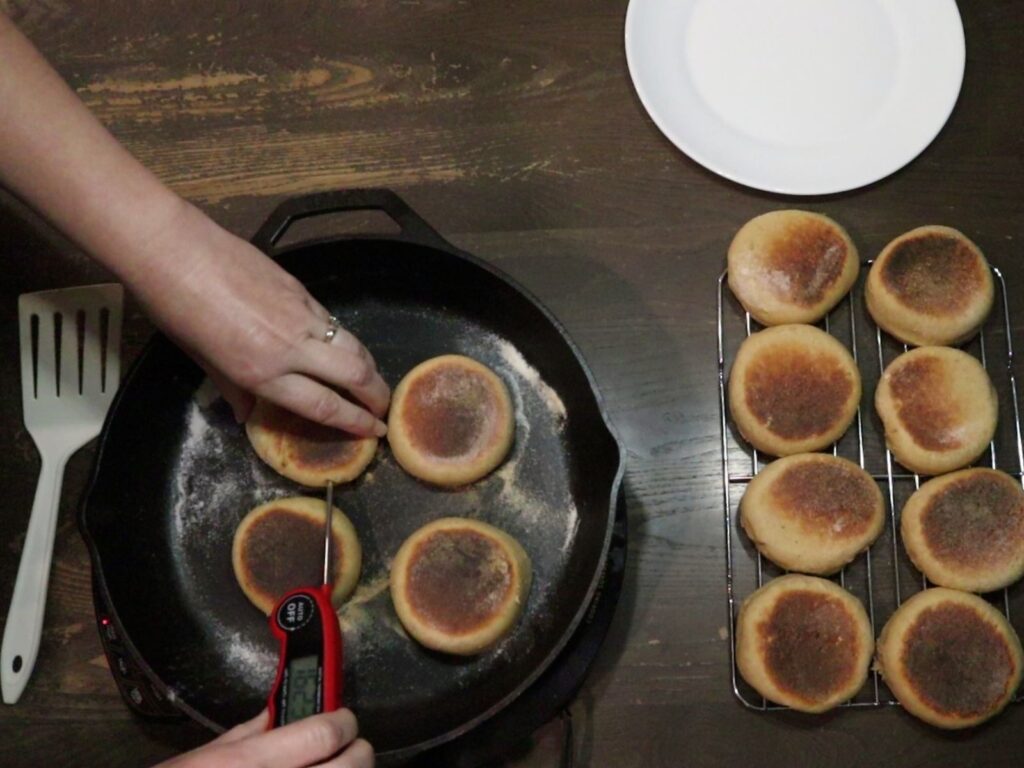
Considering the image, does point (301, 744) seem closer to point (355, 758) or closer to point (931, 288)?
point (355, 758)

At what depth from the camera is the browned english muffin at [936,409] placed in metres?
1.15

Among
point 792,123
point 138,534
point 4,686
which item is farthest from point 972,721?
point 4,686

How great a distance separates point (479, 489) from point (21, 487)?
0.69 metres

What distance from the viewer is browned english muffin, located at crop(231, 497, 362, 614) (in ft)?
3.63

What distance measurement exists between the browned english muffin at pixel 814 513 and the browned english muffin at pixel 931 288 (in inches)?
9.3

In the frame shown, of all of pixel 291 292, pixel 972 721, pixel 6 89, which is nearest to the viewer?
pixel 6 89

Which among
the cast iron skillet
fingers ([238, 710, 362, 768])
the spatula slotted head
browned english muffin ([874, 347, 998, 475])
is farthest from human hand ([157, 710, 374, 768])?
browned english muffin ([874, 347, 998, 475])

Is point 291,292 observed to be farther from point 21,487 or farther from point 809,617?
point 809,617

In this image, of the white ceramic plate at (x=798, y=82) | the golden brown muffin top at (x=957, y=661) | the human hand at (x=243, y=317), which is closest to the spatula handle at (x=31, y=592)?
the human hand at (x=243, y=317)

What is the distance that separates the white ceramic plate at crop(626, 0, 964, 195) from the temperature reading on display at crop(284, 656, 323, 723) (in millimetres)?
921

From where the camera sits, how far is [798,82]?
1341 mm

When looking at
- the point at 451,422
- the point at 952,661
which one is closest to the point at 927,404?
the point at 952,661

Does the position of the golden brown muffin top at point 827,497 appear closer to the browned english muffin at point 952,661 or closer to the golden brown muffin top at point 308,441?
the browned english muffin at point 952,661

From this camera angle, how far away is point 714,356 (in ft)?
4.13
